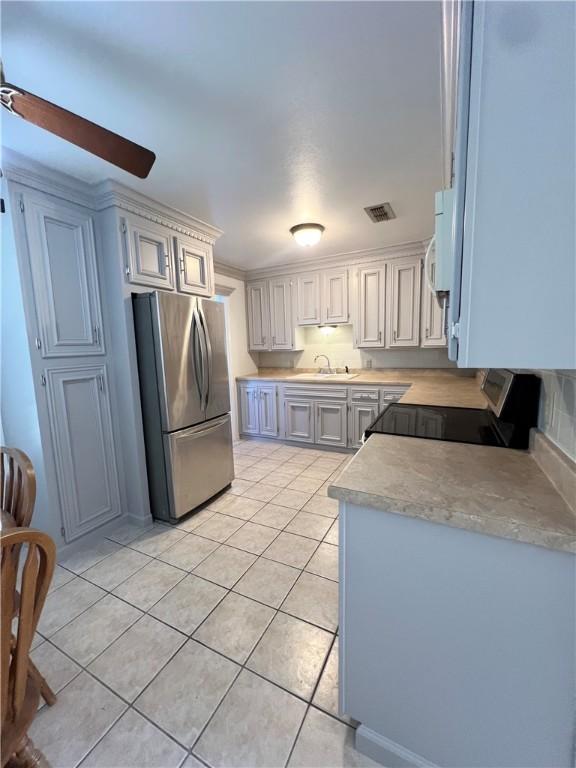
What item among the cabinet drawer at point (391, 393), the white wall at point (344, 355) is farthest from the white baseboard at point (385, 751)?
the white wall at point (344, 355)

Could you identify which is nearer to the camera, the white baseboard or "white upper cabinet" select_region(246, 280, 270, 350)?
the white baseboard

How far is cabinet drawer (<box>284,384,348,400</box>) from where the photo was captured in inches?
147

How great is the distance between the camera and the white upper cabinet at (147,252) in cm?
222

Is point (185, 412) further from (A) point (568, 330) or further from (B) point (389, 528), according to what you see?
(A) point (568, 330)

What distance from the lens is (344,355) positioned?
4.31 meters

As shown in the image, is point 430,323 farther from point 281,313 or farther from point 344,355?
point 281,313

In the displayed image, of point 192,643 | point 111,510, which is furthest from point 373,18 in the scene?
point 111,510

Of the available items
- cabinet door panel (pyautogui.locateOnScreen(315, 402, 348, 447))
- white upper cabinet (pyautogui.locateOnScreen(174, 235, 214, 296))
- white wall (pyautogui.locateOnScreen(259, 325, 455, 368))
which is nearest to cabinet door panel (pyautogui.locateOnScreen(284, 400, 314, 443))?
cabinet door panel (pyautogui.locateOnScreen(315, 402, 348, 447))

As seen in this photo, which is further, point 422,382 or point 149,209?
point 422,382

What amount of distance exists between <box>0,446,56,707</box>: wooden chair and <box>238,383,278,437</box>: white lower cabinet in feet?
10.0

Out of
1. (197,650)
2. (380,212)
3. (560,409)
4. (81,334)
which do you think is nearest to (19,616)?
(197,650)

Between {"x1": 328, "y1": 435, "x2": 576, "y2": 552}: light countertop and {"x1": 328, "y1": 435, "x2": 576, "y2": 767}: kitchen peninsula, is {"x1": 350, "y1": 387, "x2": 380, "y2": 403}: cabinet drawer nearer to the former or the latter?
{"x1": 328, "y1": 435, "x2": 576, "y2": 552}: light countertop

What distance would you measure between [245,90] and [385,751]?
98.4 inches

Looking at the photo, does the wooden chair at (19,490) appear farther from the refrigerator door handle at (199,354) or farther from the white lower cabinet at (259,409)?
the white lower cabinet at (259,409)
